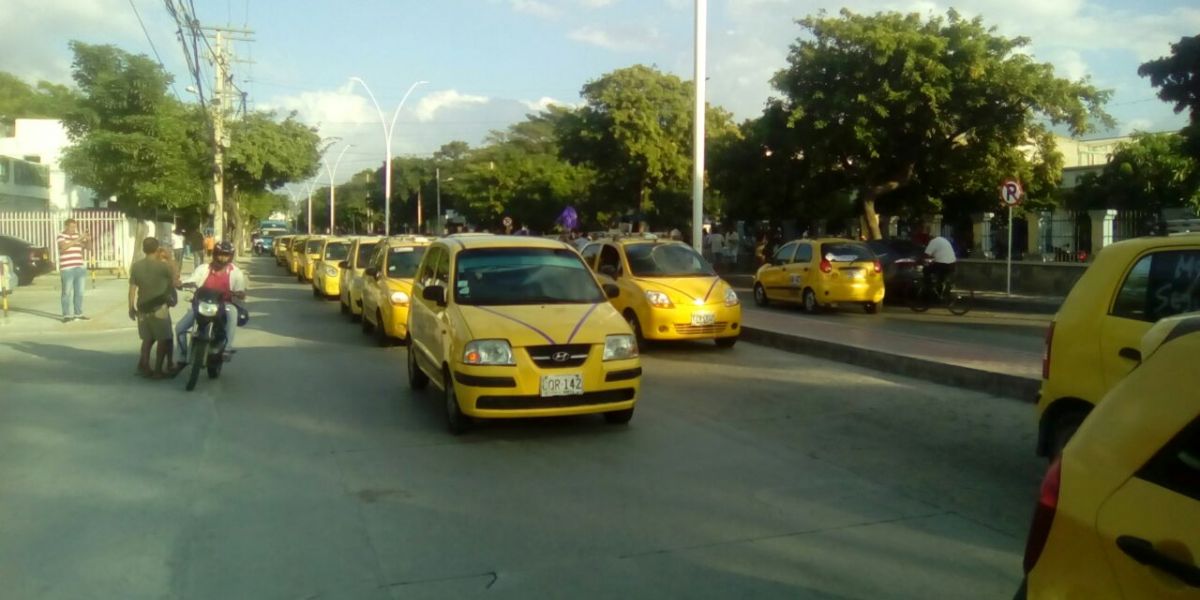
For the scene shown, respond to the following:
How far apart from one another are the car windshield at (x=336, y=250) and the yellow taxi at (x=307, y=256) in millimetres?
6106

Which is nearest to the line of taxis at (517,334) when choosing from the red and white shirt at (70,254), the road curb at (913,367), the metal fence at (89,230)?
the road curb at (913,367)

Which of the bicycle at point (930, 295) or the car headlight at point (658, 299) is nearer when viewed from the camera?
the car headlight at point (658, 299)

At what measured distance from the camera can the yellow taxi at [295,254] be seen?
36950 millimetres

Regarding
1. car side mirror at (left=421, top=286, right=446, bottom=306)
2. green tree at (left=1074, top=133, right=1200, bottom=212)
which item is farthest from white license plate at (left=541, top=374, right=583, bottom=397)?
green tree at (left=1074, top=133, right=1200, bottom=212)

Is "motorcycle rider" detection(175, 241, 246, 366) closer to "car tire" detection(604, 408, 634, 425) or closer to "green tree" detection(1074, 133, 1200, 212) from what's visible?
"car tire" detection(604, 408, 634, 425)

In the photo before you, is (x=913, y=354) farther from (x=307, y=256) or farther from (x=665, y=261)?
(x=307, y=256)

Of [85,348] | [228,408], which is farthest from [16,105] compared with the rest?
[228,408]

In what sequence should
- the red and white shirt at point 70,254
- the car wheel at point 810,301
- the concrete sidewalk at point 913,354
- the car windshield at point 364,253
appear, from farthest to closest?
the car wheel at point 810,301 → the car windshield at point 364,253 → the red and white shirt at point 70,254 → the concrete sidewalk at point 913,354

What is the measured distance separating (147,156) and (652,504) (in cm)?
2796

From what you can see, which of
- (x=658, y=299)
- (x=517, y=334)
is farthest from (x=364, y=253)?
(x=517, y=334)

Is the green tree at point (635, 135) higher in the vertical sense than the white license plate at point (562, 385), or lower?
higher

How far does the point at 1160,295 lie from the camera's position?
6.00 metres

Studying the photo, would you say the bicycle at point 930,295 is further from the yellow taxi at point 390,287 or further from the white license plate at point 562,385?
the white license plate at point 562,385

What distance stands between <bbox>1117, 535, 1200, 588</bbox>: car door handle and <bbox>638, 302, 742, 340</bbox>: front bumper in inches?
446
